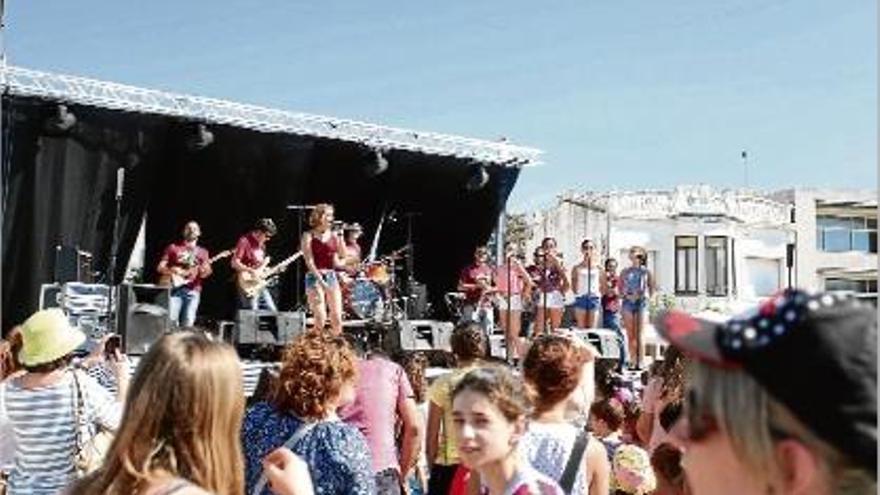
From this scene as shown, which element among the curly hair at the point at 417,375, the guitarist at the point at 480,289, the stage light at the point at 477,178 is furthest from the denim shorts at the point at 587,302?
the curly hair at the point at 417,375

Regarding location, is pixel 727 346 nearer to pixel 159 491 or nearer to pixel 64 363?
pixel 159 491

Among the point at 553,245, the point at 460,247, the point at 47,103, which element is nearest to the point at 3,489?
the point at 47,103

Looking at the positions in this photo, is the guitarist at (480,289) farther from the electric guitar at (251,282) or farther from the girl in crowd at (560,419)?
the girl in crowd at (560,419)

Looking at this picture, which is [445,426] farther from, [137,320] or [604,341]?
[604,341]

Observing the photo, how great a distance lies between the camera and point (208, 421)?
2188 millimetres

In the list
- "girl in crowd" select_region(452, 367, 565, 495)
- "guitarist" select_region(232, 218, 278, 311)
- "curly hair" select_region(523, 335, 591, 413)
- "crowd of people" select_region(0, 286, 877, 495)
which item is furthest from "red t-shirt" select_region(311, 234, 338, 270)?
"girl in crowd" select_region(452, 367, 565, 495)

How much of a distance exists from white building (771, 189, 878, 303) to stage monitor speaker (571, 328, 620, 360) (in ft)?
135

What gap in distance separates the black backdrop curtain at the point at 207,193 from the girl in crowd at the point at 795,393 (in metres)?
12.3

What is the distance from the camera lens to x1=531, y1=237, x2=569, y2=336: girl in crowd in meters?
14.3

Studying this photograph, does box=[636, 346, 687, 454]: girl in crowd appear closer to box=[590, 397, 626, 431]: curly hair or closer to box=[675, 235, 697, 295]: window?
box=[590, 397, 626, 431]: curly hair

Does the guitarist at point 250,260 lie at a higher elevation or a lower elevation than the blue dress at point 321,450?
higher

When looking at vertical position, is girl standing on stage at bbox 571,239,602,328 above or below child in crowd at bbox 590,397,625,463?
above

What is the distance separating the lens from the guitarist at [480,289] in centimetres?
1494

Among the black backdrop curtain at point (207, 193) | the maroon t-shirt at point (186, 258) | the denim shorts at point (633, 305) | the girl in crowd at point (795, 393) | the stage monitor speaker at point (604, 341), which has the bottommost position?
the stage monitor speaker at point (604, 341)
